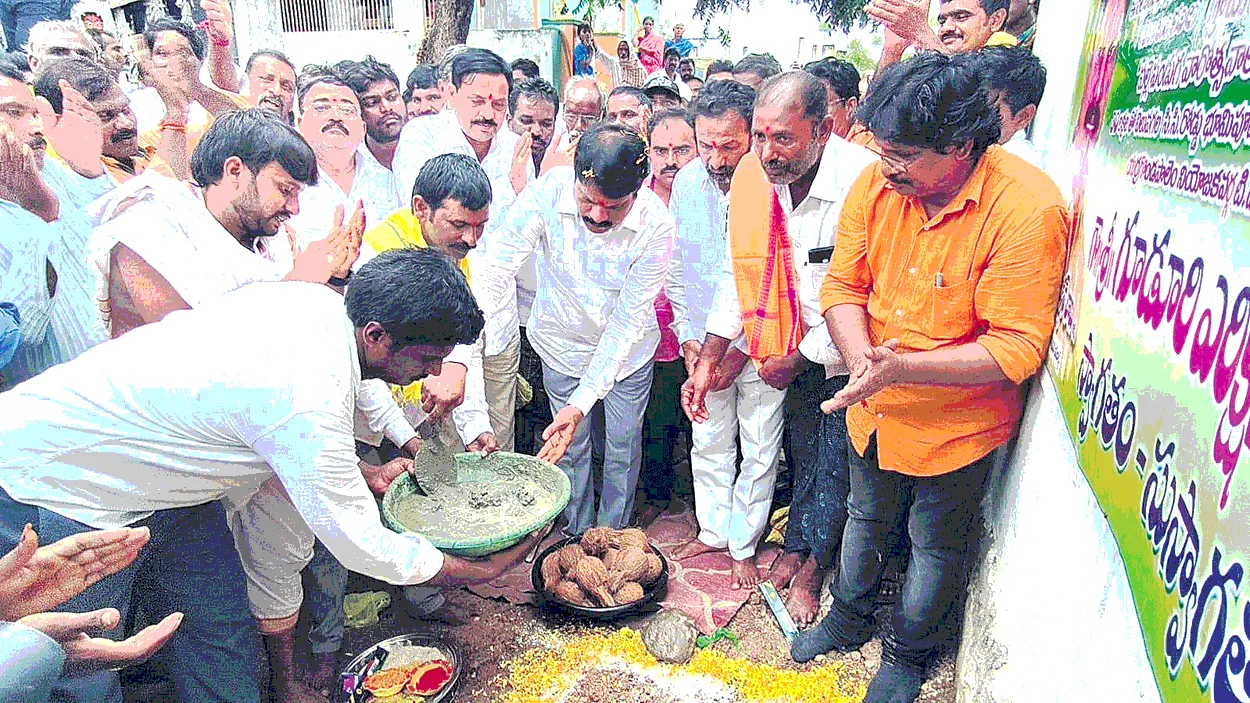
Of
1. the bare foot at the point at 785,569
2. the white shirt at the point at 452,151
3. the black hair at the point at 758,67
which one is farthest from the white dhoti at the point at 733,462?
the black hair at the point at 758,67

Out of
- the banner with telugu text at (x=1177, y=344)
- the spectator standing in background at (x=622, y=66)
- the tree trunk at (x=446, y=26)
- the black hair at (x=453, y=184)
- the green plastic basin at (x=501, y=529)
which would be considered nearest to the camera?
the banner with telugu text at (x=1177, y=344)

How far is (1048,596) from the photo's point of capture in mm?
1864

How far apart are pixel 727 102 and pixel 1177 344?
8.13 feet


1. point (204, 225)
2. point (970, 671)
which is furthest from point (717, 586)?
point (204, 225)

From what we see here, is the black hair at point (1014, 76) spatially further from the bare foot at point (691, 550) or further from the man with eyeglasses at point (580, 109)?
the man with eyeglasses at point (580, 109)

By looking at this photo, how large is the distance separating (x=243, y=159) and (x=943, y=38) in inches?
117

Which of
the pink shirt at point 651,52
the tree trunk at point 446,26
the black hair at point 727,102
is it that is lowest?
the black hair at point 727,102

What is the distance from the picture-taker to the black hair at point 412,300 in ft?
6.39

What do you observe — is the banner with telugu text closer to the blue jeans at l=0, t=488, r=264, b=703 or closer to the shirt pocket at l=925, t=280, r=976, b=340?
the shirt pocket at l=925, t=280, r=976, b=340

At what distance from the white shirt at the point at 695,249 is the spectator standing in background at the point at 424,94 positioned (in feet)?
7.06

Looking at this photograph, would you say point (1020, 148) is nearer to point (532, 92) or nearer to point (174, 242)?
point (532, 92)

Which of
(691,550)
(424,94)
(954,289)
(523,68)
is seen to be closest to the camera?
(954,289)

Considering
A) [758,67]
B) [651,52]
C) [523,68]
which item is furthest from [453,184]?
[651,52]

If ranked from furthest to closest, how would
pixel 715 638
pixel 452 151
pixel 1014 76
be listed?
pixel 452 151 < pixel 715 638 < pixel 1014 76
